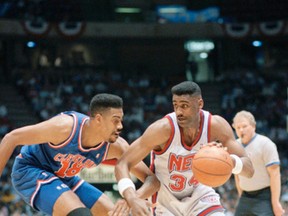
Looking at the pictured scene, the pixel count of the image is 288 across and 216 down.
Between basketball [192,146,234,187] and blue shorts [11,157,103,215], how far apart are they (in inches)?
41.7

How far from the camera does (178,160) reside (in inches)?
180

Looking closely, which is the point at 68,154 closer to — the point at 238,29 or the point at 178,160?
the point at 178,160

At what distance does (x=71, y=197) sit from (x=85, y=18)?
1965 cm

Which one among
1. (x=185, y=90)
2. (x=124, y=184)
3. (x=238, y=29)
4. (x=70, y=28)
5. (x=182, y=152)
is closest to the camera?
(x=124, y=184)

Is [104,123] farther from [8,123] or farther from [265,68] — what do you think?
[265,68]

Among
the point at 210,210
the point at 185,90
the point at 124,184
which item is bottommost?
the point at 210,210

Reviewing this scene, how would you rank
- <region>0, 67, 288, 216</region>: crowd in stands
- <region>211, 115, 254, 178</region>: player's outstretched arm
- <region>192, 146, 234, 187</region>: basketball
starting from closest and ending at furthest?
<region>192, 146, 234, 187</region>: basketball
<region>211, 115, 254, 178</region>: player's outstretched arm
<region>0, 67, 288, 216</region>: crowd in stands

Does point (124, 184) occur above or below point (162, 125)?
below

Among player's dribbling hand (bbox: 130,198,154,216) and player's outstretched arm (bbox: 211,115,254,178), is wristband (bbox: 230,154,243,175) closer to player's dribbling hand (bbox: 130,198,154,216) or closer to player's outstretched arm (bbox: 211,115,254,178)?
player's outstretched arm (bbox: 211,115,254,178)

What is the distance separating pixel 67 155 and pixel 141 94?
16097mm

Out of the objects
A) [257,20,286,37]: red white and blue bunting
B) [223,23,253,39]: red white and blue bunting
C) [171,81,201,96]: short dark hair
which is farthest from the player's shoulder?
[257,20,286,37]: red white and blue bunting

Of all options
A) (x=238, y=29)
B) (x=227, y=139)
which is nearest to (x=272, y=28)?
(x=238, y=29)

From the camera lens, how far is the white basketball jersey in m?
4.57

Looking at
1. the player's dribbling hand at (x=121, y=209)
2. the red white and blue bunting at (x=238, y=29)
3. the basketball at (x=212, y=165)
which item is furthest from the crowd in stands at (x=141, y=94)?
the player's dribbling hand at (x=121, y=209)
